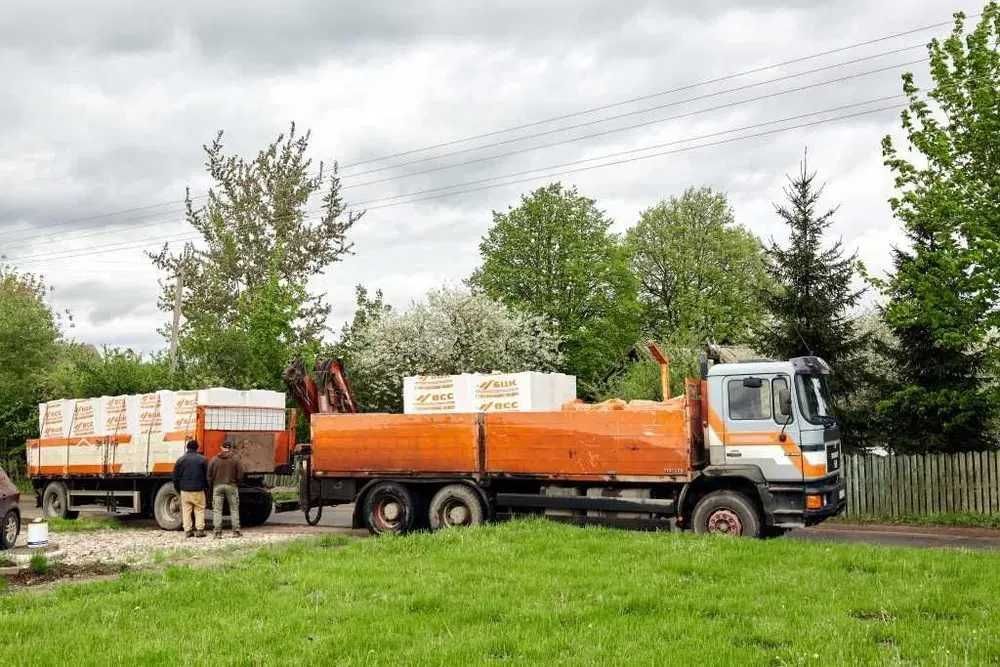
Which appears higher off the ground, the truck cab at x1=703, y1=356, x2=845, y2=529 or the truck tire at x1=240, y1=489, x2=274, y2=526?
the truck cab at x1=703, y1=356, x2=845, y2=529

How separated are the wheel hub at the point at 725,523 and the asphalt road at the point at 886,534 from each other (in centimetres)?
181

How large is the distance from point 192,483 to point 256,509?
330cm

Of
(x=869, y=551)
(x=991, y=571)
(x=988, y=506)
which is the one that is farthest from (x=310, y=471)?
(x=988, y=506)

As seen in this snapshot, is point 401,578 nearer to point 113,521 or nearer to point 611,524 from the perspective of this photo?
point 611,524

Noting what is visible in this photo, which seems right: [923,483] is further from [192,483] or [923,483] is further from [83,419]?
[83,419]

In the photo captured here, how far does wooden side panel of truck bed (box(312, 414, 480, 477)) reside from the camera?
17.8 metres

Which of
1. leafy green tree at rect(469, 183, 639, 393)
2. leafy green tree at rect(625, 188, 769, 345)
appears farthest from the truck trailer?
leafy green tree at rect(625, 188, 769, 345)

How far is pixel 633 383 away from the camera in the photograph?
27.3 metres

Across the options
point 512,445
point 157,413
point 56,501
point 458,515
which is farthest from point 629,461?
point 56,501

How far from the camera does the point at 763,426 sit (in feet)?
51.2

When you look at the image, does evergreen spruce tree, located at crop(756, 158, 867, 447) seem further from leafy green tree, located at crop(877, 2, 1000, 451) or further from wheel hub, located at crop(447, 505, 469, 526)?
wheel hub, located at crop(447, 505, 469, 526)

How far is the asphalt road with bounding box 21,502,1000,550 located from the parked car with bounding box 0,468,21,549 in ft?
17.3

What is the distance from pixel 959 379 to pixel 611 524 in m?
10.8

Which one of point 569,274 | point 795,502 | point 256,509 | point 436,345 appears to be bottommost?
point 256,509
